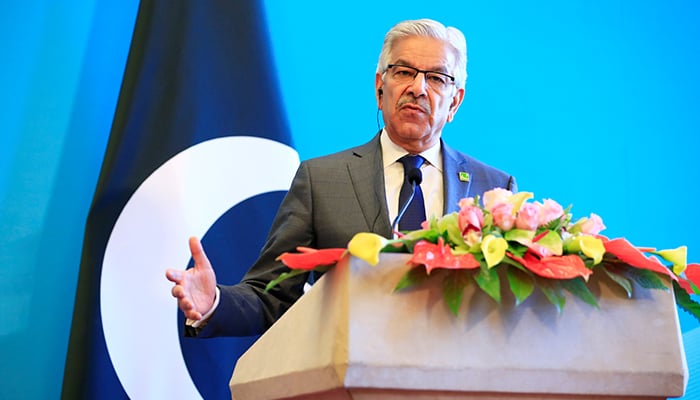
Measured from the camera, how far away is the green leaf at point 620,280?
1080 millimetres

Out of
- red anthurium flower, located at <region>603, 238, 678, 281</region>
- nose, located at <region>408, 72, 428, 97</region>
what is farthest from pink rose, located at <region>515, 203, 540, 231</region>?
nose, located at <region>408, 72, 428, 97</region>

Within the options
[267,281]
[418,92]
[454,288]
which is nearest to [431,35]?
[418,92]

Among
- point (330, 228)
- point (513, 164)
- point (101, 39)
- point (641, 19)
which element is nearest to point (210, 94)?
point (101, 39)

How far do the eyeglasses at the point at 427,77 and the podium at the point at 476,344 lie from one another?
3.67 ft

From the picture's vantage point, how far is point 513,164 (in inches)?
120

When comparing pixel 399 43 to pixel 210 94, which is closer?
pixel 399 43

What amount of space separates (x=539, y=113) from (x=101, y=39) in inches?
64.9

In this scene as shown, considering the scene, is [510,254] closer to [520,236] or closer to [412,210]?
[520,236]

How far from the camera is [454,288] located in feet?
3.37

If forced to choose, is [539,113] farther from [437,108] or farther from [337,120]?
[437,108]

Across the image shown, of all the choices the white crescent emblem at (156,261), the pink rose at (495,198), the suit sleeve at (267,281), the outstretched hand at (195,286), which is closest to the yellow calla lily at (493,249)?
the pink rose at (495,198)

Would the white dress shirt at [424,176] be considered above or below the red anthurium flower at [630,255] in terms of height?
above

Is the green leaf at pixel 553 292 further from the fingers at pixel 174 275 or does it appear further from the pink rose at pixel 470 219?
the fingers at pixel 174 275

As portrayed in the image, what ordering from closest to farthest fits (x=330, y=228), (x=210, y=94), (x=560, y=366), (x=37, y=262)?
1. (x=560, y=366)
2. (x=330, y=228)
3. (x=37, y=262)
4. (x=210, y=94)
